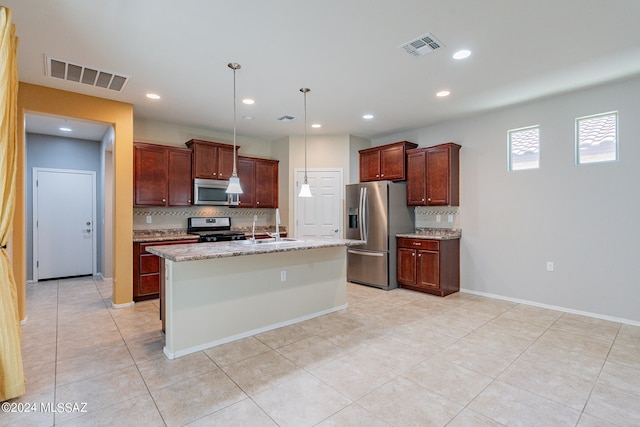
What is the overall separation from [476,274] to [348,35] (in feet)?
12.9

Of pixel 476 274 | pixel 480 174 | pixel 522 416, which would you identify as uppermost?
pixel 480 174

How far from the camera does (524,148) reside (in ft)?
14.4

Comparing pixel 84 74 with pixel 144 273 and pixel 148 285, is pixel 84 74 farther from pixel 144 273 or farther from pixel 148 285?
pixel 148 285

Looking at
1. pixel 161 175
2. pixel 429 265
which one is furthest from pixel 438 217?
pixel 161 175

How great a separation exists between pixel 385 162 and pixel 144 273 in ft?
13.8

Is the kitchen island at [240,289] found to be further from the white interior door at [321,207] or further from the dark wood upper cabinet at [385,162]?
the dark wood upper cabinet at [385,162]

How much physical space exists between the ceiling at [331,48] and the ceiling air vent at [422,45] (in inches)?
2.9

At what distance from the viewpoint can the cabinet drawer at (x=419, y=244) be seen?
4672mm

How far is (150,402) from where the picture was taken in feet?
6.88

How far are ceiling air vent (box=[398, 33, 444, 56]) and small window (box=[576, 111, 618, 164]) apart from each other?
246cm

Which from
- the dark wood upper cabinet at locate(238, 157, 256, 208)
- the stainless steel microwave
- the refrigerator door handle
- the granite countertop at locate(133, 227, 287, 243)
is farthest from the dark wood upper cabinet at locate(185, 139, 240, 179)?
the refrigerator door handle

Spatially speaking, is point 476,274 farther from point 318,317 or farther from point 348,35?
point 348,35

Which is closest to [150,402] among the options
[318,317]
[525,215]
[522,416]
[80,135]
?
[318,317]

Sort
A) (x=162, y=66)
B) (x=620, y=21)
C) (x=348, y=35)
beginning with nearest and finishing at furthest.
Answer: (x=620, y=21) → (x=348, y=35) → (x=162, y=66)
